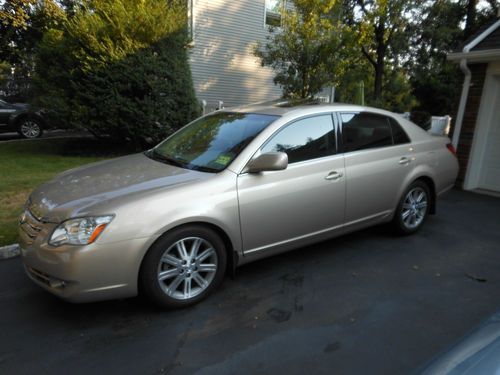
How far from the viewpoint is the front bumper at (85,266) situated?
9.00 ft

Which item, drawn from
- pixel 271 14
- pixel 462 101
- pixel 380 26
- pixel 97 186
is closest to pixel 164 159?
→ pixel 97 186

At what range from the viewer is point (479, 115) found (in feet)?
24.2

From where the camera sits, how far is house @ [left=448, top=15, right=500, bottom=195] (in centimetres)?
712

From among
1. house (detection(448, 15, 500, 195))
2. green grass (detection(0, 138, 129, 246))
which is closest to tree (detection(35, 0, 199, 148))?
green grass (detection(0, 138, 129, 246))

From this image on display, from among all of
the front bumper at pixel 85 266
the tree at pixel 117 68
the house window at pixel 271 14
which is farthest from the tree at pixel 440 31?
the front bumper at pixel 85 266

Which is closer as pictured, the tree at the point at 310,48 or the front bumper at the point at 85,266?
the front bumper at the point at 85,266

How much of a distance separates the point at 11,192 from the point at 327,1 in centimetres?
835

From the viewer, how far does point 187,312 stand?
10.5 feet

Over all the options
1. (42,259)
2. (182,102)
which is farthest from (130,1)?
(42,259)

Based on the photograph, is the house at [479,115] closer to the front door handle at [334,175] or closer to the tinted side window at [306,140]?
the tinted side window at [306,140]

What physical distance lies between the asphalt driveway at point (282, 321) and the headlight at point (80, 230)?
2.29 feet

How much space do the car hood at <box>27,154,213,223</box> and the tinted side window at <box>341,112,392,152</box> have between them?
1.68 metres

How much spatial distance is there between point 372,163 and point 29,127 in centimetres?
1286

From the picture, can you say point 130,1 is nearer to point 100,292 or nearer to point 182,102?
point 182,102
